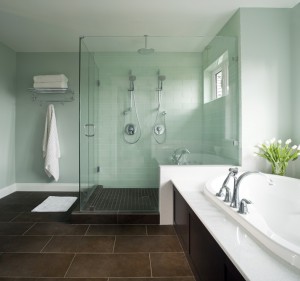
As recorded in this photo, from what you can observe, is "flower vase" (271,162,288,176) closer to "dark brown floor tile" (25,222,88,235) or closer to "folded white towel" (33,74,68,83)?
"dark brown floor tile" (25,222,88,235)

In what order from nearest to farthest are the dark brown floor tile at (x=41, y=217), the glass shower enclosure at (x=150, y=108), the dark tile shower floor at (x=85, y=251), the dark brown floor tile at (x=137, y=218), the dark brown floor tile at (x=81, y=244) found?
the dark tile shower floor at (x=85, y=251) < the dark brown floor tile at (x=81, y=244) < the dark brown floor tile at (x=137, y=218) < the dark brown floor tile at (x=41, y=217) < the glass shower enclosure at (x=150, y=108)

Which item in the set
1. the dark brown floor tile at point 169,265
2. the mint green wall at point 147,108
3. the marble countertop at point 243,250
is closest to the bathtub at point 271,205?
the marble countertop at point 243,250

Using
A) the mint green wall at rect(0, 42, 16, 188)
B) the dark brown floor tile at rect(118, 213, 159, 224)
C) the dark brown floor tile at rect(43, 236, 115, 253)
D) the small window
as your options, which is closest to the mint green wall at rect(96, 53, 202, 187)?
the small window

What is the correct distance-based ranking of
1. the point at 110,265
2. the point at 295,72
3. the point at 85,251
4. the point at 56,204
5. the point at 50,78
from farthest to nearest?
the point at 50,78, the point at 56,204, the point at 295,72, the point at 85,251, the point at 110,265

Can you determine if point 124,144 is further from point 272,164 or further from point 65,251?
point 272,164

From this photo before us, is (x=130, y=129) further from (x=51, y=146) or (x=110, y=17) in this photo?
(x=51, y=146)

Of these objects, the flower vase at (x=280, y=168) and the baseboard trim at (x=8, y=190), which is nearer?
the flower vase at (x=280, y=168)

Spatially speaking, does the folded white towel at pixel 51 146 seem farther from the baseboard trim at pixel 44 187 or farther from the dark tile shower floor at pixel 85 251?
the dark tile shower floor at pixel 85 251

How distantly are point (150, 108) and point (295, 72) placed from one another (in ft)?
A: 5.66


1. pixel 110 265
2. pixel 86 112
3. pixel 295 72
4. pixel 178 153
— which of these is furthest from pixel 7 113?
pixel 295 72

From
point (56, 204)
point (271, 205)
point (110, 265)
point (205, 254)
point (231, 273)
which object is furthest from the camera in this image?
point (56, 204)

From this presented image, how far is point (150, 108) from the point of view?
2725 millimetres

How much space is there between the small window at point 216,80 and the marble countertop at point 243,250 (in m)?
1.62

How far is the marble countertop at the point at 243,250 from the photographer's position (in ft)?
2.77
